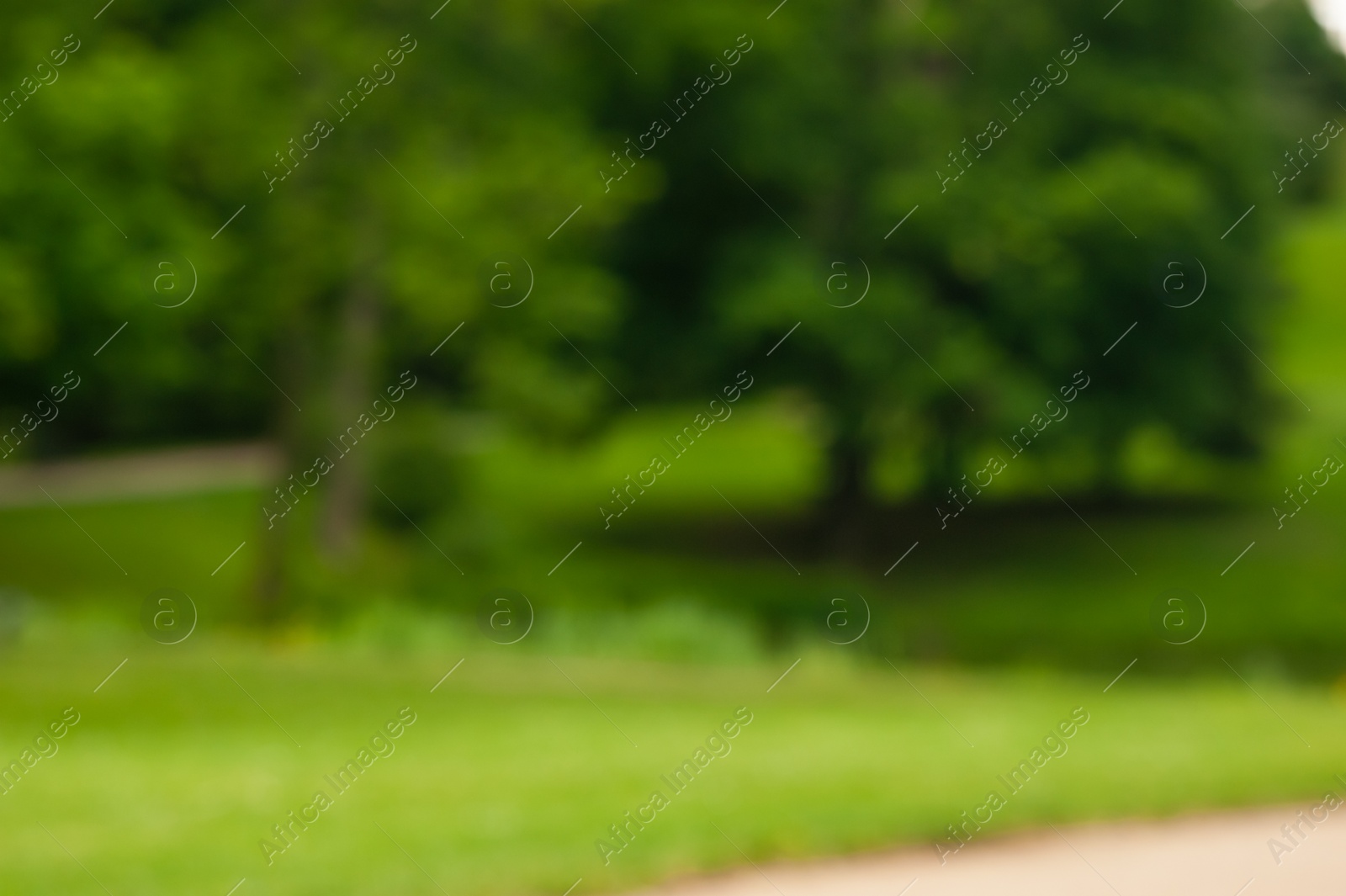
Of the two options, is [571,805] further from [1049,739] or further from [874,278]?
[874,278]

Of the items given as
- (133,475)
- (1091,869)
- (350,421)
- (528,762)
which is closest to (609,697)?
(528,762)

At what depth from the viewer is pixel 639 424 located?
3209 centimetres

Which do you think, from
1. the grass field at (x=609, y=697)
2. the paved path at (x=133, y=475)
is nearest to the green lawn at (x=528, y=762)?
the grass field at (x=609, y=697)

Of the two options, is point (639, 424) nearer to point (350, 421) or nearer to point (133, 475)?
point (133, 475)

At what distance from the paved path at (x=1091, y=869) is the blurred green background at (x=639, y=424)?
0.96ft

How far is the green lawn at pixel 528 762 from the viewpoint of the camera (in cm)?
616

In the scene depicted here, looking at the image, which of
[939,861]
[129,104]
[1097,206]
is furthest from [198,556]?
[939,861]

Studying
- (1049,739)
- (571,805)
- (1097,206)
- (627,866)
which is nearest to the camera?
(627,866)

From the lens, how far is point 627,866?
19.9ft

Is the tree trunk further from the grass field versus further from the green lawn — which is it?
the green lawn

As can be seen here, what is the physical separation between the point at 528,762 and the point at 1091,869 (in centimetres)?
339

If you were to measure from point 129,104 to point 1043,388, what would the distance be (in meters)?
15.2

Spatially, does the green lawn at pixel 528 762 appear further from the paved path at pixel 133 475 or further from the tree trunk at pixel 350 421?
the paved path at pixel 133 475

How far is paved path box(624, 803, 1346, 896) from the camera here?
19.3ft
